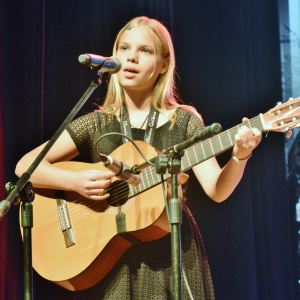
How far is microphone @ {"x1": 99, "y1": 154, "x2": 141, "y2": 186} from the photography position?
1497mm

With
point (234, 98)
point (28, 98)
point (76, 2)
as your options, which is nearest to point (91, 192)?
point (28, 98)

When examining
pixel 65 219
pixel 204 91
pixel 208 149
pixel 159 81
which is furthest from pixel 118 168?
pixel 204 91

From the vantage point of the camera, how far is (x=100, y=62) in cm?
161

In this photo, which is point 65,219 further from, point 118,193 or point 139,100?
point 139,100

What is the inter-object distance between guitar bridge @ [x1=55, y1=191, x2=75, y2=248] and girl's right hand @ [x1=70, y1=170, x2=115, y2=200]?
7.1 inches

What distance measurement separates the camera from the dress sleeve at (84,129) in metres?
2.31

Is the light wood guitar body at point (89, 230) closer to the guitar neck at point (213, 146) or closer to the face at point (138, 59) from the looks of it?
the guitar neck at point (213, 146)

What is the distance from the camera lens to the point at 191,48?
119 inches

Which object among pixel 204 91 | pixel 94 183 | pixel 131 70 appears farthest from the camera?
pixel 204 91

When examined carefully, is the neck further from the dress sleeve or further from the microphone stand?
the microphone stand

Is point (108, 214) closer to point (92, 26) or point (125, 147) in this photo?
point (125, 147)

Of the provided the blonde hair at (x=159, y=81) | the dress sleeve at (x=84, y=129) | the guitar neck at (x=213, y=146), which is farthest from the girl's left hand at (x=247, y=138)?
the dress sleeve at (x=84, y=129)

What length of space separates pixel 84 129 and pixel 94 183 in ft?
1.24

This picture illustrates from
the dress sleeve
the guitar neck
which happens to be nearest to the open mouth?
the dress sleeve
